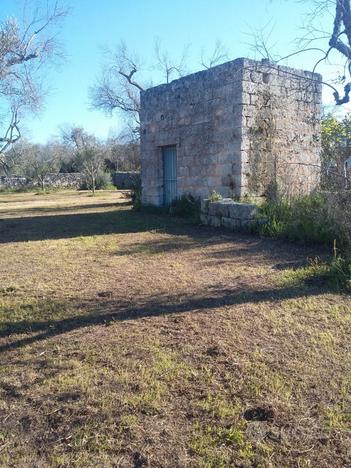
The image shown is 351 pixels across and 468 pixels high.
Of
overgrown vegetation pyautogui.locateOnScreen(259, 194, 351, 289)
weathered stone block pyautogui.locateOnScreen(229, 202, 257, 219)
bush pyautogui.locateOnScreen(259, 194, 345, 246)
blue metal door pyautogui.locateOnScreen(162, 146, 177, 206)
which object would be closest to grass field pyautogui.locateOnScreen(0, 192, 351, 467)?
overgrown vegetation pyautogui.locateOnScreen(259, 194, 351, 289)

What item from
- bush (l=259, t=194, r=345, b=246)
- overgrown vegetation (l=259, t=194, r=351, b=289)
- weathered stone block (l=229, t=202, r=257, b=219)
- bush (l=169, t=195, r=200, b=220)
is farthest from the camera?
bush (l=169, t=195, r=200, b=220)

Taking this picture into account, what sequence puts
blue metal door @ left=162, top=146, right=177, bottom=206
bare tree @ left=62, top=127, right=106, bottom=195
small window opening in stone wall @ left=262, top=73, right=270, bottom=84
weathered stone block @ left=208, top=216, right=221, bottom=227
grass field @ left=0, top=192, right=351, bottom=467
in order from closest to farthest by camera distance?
grass field @ left=0, top=192, right=351, bottom=467
weathered stone block @ left=208, top=216, right=221, bottom=227
small window opening in stone wall @ left=262, top=73, right=270, bottom=84
blue metal door @ left=162, top=146, right=177, bottom=206
bare tree @ left=62, top=127, right=106, bottom=195

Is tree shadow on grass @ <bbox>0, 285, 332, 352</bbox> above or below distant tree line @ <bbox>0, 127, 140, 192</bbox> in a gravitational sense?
below

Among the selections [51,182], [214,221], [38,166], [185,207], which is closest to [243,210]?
[214,221]

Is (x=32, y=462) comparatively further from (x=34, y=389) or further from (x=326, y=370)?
(x=326, y=370)

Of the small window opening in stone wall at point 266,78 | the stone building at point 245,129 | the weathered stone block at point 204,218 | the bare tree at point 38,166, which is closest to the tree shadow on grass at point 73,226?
the weathered stone block at point 204,218

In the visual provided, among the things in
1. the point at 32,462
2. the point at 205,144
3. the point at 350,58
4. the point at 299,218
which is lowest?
the point at 32,462

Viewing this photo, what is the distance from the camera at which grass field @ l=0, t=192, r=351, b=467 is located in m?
2.27

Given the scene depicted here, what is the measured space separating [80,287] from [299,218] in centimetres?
409

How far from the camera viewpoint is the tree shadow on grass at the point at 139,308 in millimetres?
3812

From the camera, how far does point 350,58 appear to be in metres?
6.69

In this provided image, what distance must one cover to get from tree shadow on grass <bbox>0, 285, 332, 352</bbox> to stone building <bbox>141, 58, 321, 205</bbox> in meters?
5.35

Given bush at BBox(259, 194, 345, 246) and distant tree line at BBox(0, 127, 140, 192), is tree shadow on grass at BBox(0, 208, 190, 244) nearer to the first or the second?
bush at BBox(259, 194, 345, 246)

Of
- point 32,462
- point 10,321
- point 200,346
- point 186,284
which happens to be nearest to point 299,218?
point 186,284
